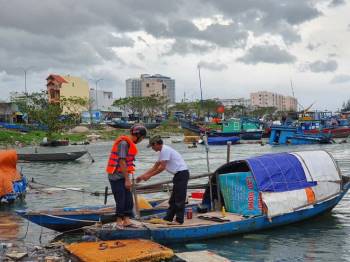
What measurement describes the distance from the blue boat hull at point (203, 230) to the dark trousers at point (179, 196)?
425 mm

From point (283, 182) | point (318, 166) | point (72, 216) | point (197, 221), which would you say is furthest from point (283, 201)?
point (72, 216)

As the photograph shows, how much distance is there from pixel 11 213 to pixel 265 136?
192 ft

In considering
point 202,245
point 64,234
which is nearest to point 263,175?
point 202,245

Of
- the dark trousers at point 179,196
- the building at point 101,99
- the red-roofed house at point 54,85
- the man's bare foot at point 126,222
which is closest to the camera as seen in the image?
the man's bare foot at point 126,222

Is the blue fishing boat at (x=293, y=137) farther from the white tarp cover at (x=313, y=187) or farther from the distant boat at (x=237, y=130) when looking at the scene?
the white tarp cover at (x=313, y=187)

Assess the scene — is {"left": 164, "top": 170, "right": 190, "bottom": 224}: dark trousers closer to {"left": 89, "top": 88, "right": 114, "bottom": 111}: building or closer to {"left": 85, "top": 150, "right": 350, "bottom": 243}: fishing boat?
{"left": 85, "top": 150, "right": 350, "bottom": 243}: fishing boat

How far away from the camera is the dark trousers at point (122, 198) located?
34.0ft

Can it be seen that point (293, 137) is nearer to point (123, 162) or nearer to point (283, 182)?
point (283, 182)

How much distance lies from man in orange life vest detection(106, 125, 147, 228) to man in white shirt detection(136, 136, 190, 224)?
1.65 ft

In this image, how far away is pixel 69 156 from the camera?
3672cm

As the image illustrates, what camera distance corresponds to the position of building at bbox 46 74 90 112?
310ft

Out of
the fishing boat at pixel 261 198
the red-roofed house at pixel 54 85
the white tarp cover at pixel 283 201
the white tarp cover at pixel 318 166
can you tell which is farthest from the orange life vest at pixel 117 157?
the red-roofed house at pixel 54 85

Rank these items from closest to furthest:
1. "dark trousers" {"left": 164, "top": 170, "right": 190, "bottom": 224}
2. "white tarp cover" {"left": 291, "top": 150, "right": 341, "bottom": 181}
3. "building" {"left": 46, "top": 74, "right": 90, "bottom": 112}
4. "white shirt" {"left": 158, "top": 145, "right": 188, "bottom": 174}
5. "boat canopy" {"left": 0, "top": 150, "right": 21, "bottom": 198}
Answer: "white shirt" {"left": 158, "top": 145, "right": 188, "bottom": 174} < "dark trousers" {"left": 164, "top": 170, "right": 190, "bottom": 224} < "white tarp cover" {"left": 291, "top": 150, "right": 341, "bottom": 181} < "boat canopy" {"left": 0, "top": 150, "right": 21, "bottom": 198} < "building" {"left": 46, "top": 74, "right": 90, "bottom": 112}

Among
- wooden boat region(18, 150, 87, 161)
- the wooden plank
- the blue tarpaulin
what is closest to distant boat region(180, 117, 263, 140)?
wooden boat region(18, 150, 87, 161)
